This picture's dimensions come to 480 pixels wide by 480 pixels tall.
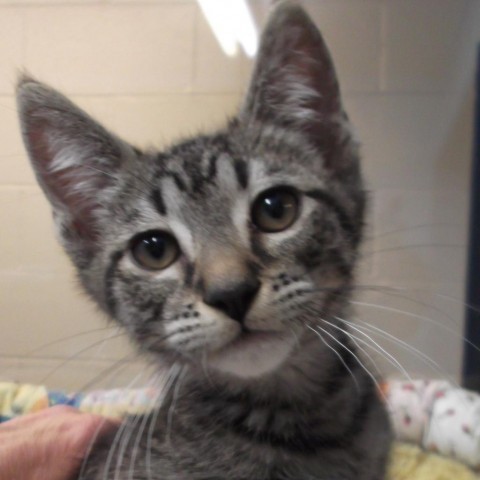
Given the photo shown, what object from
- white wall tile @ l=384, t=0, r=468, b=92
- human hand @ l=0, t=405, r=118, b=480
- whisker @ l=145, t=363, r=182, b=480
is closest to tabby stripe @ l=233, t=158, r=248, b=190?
whisker @ l=145, t=363, r=182, b=480

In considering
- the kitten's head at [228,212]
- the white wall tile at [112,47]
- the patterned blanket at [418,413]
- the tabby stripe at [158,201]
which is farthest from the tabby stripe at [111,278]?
the white wall tile at [112,47]

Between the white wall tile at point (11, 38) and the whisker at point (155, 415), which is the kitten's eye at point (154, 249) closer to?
the whisker at point (155, 415)

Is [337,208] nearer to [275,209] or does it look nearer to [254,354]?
[275,209]

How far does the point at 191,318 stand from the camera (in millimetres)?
912

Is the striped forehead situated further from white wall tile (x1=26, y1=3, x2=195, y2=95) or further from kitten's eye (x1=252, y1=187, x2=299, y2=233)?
white wall tile (x1=26, y1=3, x2=195, y2=95)

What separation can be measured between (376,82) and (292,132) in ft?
2.99

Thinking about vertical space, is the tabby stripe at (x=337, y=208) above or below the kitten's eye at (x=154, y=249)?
above

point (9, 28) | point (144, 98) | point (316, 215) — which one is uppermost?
point (9, 28)

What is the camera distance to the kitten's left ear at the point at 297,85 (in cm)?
111

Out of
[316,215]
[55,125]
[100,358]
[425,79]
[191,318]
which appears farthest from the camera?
[425,79]

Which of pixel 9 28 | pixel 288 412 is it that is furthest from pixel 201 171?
pixel 9 28

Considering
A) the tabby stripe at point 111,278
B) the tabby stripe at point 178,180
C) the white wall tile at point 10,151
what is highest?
the white wall tile at point 10,151

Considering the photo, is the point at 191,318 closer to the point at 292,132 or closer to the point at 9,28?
the point at 292,132

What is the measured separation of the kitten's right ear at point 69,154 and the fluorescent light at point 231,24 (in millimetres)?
859
